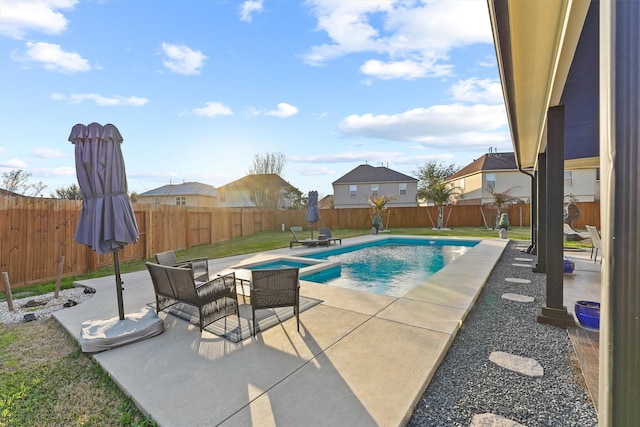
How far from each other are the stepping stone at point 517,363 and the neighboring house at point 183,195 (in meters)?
34.4

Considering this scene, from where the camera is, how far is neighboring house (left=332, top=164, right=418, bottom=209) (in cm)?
2925

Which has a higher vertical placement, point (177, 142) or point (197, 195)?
point (177, 142)

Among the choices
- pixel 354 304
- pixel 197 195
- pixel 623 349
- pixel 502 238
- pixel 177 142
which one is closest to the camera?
pixel 623 349

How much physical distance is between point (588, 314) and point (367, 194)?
25937 millimetres

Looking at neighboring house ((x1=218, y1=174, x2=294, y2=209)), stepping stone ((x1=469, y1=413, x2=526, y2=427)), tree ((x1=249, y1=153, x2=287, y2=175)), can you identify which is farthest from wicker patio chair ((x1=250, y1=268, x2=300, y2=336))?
tree ((x1=249, y1=153, x2=287, y2=175))

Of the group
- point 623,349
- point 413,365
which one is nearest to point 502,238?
point 413,365

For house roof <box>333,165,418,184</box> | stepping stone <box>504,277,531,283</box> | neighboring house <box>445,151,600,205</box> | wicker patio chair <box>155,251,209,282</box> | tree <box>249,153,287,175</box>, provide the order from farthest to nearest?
tree <box>249,153,287,175</box> → house roof <box>333,165,418,184</box> → neighboring house <box>445,151,600,205</box> → stepping stone <box>504,277,531,283</box> → wicker patio chair <box>155,251,209,282</box>

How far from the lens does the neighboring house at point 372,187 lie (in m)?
29.2

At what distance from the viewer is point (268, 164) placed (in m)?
30.7

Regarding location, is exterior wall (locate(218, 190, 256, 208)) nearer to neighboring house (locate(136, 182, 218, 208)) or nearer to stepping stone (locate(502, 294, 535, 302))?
neighboring house (locate(136, 182, 218, 208))

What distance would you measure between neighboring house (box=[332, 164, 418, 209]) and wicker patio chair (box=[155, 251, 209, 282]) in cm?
2369

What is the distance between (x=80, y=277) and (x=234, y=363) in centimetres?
712

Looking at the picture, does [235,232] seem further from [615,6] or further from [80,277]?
[615,6]

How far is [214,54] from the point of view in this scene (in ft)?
31.6
